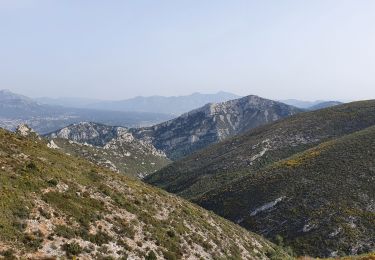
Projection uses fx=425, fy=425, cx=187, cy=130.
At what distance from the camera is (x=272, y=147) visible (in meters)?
134

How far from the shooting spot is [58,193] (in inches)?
1377

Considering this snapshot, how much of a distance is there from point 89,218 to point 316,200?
49206 millimetres

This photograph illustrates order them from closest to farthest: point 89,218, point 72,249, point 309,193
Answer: point 72,249 < point 89,218 < point 309,193

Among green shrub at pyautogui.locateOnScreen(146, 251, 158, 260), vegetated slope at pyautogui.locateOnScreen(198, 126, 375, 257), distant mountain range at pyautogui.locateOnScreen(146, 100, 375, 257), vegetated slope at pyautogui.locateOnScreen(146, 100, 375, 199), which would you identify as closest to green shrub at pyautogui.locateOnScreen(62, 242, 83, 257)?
green shrub at pyautogui.locateOnScreen(146, 251, 158, 260)

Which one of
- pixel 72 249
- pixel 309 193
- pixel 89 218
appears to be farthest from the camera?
pixel 309 193

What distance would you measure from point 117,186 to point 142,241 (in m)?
10.9

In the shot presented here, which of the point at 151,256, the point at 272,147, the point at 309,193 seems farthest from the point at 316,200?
the point at 272,147

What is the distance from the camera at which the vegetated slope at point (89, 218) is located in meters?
28.6

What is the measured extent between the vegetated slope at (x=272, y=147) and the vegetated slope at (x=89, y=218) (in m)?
69.4

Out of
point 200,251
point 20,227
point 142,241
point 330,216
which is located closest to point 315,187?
point 330,216

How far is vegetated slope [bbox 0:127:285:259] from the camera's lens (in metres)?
28.6

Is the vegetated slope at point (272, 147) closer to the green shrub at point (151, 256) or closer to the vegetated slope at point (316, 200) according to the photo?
the vegetated slope at point (316, 200)

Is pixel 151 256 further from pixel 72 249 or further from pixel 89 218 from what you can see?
pixel 72 249

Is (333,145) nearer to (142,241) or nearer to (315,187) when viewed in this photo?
(315,187)
